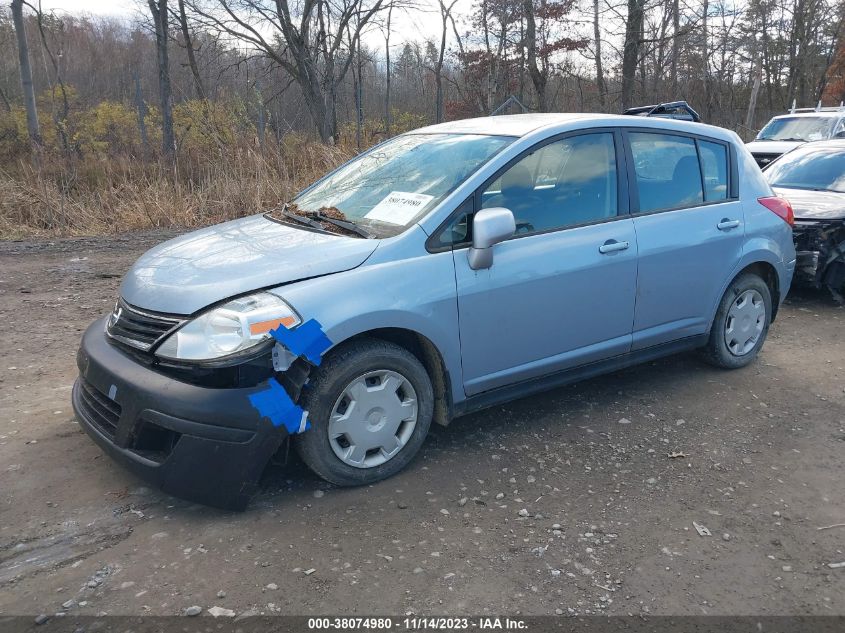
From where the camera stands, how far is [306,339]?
9.86 feet

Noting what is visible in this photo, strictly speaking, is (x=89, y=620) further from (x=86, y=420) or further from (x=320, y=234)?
(x=320, y=234)

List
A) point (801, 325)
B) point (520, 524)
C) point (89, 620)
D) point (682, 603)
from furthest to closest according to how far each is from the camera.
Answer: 1. point (801, 325)
2. point (520, 524)
3. point (682, 603)
4. point (89, 620)

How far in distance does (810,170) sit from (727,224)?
430 centimetres

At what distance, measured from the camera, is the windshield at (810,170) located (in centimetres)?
766

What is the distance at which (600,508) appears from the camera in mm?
3283

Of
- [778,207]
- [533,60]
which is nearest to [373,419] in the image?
[778,207]

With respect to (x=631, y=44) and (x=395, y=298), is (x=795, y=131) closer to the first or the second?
(x=631, y=44)

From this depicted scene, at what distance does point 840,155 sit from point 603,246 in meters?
5.72

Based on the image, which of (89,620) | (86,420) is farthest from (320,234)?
(89,620)

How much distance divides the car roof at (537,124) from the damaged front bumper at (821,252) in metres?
2.67

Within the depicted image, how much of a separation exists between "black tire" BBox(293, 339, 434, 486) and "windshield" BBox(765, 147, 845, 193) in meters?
6.33

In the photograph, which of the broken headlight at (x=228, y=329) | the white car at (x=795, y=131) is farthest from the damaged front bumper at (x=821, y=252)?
the white car at (x=795, y=131)

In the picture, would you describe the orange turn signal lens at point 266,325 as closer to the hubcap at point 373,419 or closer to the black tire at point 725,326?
the hubcap at point 373,419

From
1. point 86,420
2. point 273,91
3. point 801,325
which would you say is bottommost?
point 801,325
